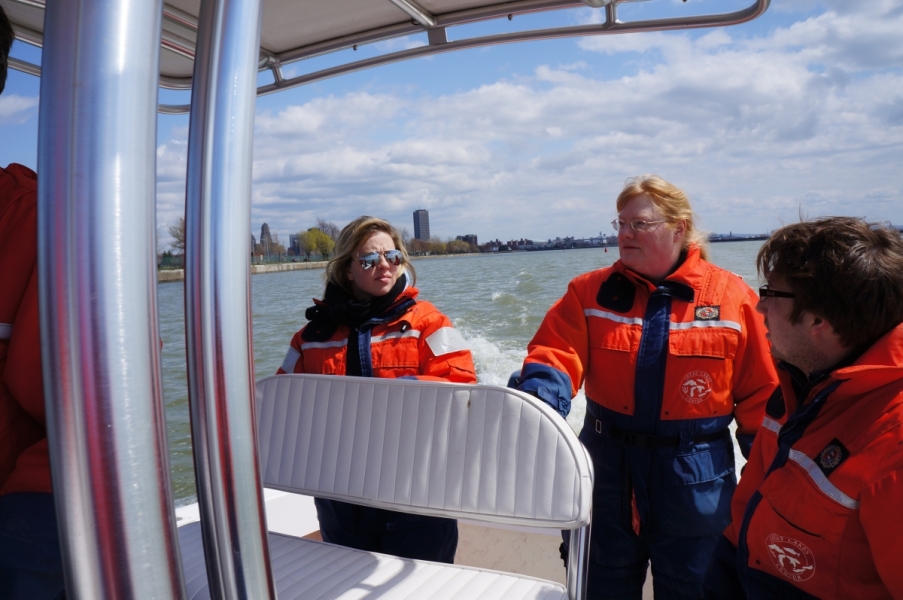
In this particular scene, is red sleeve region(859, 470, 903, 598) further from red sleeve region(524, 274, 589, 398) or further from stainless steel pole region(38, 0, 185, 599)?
stainless steel pole region(38, 0, 185, 599)

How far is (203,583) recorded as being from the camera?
1.35m

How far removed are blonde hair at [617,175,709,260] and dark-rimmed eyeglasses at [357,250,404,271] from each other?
2.41ft

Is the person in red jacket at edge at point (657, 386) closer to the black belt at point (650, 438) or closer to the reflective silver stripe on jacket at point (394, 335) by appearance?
the black belt at point (650, 438)

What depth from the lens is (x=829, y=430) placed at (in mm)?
1139

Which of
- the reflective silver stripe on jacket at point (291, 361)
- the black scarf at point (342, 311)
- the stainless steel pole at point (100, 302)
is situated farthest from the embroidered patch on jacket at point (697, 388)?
the stainless steel pole at point (100, 302)

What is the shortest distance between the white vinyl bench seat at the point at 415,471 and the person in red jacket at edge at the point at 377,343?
9.1 inches

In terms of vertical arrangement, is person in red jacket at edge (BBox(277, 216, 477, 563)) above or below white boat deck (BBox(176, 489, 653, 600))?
above

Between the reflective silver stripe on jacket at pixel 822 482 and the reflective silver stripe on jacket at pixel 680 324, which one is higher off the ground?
the reflective silver stripe on jacket at pixel 680 324

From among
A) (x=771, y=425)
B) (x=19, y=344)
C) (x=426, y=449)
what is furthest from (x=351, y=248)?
(x=19, y=344)

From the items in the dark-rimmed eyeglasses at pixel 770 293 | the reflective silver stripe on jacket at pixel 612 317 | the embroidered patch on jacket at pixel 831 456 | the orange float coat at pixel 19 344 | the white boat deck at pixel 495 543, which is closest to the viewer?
the orange float coat at pixel 19 344

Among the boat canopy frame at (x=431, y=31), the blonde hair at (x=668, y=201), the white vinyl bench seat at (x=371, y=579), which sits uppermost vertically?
the boat canopy frame at (x=431, y=31)

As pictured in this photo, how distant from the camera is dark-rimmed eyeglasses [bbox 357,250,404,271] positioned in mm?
2178

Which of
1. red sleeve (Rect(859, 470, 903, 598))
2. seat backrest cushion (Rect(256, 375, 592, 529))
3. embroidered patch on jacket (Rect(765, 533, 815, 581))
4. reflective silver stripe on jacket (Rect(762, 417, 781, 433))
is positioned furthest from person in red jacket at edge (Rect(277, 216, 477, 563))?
red sleeve (Rect(859, 470, 903, 598))

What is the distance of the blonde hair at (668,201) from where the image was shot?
191cm
